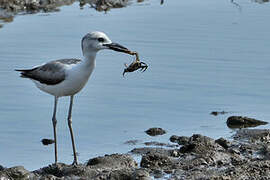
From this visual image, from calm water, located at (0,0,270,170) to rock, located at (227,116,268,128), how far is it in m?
0.20

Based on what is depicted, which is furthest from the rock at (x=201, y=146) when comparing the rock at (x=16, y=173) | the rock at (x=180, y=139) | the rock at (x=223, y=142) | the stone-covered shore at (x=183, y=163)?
the rock at (x=16, y=173)

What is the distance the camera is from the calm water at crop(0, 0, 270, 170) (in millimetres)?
13156

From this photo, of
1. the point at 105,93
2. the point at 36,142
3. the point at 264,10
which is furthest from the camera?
the point at 264,10

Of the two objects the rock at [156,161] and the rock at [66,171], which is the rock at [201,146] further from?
the rock at [66,171]

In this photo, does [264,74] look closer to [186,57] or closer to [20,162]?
[186,57]

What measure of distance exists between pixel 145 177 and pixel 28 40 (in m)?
8.53

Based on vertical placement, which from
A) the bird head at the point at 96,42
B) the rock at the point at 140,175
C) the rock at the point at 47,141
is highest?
the bird head at the point at 96,42

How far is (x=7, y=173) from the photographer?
1064cm

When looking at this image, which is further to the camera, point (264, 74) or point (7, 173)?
point (264, 74)

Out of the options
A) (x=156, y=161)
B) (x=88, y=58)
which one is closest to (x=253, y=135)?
(x=156, y=161)

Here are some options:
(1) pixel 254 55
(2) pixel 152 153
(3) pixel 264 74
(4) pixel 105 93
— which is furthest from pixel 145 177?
(1) pixel 254 55

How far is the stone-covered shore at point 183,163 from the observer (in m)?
10.6

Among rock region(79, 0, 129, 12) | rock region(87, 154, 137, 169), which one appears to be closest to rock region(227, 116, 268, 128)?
rock region(87, 154, 137, 169)

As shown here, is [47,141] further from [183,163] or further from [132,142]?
[183,163]
